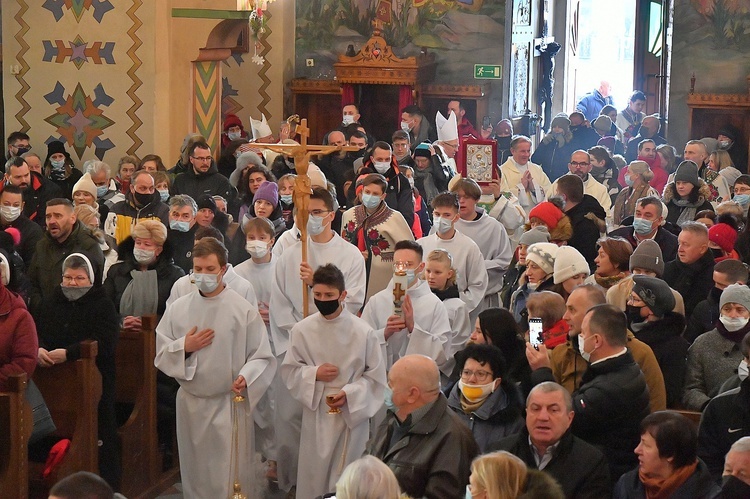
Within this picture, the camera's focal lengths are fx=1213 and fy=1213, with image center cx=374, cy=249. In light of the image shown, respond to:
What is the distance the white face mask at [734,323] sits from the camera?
279 inches

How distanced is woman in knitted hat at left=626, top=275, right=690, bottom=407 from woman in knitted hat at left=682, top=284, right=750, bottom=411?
69 millimetres

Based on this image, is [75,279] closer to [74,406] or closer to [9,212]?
[74,406]

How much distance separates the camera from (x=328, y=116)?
2202 centimetres

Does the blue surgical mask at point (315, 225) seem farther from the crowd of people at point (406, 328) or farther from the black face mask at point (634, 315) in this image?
the black face mask at point (634, 315)

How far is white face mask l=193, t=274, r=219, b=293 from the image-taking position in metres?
7.85

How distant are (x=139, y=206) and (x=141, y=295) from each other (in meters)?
2.39

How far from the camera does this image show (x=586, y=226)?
33.1 ft

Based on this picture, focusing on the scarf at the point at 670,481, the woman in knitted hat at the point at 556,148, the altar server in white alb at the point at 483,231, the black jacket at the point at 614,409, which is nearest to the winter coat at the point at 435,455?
the black jacket at the point at 614,409

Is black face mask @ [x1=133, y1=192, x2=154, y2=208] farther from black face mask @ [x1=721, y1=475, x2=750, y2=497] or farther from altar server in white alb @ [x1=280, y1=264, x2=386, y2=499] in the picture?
black face mask @ [x1=721, y1=475, x2=750, y2=497]

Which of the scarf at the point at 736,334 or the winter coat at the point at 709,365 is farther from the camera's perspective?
the scarf at the point at 736,334

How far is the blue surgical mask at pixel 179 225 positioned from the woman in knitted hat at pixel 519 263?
104 inches

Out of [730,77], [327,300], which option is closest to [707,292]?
[327,300]

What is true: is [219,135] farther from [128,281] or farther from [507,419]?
[507,419]

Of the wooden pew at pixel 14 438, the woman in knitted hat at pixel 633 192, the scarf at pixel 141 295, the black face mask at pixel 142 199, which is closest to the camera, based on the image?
the wooden pew at pixel 14 438
